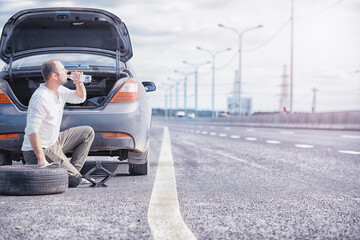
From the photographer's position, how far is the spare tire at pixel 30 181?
15.5ft

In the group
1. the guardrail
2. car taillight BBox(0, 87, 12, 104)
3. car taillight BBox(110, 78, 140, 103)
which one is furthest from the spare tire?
the guardrail

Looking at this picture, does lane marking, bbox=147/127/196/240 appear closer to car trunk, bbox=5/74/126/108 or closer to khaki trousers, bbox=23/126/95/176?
khaki trousers, bbox=23/126/95/176

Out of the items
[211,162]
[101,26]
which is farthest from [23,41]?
[211,162]

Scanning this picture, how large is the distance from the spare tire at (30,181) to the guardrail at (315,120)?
20.5 metres

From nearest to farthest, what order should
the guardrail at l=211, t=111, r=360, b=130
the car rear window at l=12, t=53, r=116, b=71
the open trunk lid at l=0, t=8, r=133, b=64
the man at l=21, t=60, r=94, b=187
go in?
the man at l=21, t=60, r=94, b=187 < the car rear window at l=12, t=53, r=116, b=71 < the open trunk lid at l=0, t=8, r=133, b=64 < the guardrail at l=211, t=111, r=360, b=130

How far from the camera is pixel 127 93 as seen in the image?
579cm

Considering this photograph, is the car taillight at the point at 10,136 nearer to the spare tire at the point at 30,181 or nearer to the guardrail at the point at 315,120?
the spare tire at the point at 30,181

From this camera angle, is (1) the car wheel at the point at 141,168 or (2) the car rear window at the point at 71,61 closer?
(2) the car rear window at the point at 71,61

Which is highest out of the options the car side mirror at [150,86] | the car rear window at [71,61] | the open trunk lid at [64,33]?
the open trunk lid at [64,33]

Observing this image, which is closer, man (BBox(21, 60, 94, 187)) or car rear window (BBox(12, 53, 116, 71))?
man (BBox(21, 60, 94, 187))

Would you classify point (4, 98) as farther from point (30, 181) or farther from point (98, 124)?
point (30, 181)

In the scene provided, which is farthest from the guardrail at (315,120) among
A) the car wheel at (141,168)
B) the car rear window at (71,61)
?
the car rear window at (71,61)

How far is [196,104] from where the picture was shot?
85375mm

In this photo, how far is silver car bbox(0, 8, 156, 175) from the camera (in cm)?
559
